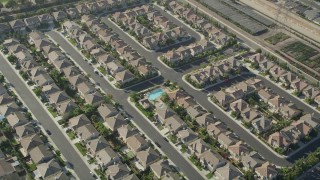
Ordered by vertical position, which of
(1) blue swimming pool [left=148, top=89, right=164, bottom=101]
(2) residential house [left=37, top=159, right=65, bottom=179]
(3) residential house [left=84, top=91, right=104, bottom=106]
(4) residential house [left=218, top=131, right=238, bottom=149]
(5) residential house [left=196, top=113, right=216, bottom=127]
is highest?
(3) residential house [left=84, top=91, right=104, bottom=106]

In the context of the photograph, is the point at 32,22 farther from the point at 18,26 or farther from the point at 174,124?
the point at 174,124

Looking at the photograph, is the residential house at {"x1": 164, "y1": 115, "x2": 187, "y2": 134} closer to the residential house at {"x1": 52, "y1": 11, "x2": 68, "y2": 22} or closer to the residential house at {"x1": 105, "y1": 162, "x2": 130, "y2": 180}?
the residential house at {"x1": 105, "y1": 162, "x2": 130, "y2": 180}

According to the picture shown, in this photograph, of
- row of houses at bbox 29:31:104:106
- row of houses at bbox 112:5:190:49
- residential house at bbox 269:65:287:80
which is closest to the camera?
row of houses at bbox 29:31:104:106

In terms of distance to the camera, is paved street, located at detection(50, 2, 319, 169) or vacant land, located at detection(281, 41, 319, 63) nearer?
paved street, located at detection(50, 2, 319, 169)

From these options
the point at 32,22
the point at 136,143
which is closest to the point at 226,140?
the point at 136,143

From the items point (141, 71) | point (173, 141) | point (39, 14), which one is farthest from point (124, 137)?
point (39, 14)

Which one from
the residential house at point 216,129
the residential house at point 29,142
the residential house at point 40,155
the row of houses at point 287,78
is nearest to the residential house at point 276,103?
the row of houses at point 287,78

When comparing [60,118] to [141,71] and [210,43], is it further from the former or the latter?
[210,43]

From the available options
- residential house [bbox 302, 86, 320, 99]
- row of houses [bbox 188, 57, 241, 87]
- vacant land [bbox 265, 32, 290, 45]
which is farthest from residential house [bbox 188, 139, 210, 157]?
vacant land [bbox 265, 32, 290, 45]

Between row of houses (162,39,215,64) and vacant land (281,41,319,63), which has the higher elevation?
row of houses (162,39,215,64)
